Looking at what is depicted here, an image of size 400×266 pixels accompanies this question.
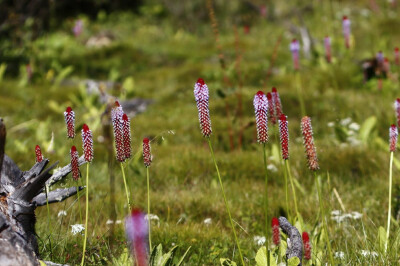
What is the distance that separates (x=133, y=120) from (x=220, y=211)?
12.9ft

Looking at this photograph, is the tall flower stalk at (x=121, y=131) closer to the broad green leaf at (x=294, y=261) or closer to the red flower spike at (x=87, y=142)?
the red flower spike at (x=87, y=142)

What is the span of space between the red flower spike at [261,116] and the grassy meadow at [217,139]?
568mm

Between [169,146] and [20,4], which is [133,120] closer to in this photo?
[169,146]

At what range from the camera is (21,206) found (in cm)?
256

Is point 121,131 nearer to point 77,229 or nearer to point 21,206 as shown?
point 21,206

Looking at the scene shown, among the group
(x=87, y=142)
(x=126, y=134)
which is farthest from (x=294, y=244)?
(x=87, y=142)

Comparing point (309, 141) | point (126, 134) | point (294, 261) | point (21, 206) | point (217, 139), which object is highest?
point (126, 134)

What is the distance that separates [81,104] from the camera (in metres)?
9.07

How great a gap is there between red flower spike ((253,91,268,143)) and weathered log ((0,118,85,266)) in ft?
3.49

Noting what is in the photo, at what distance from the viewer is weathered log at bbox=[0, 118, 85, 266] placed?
219 cm

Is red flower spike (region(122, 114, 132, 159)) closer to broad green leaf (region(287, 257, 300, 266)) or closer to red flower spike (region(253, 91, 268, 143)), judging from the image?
red flower spike (region(253, 91, 268, 143))

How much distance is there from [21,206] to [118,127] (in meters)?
0.69

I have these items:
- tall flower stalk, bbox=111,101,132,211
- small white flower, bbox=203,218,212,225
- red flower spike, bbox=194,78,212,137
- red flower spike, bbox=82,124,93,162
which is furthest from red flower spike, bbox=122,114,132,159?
small white flower, bbox=203,218,212,225

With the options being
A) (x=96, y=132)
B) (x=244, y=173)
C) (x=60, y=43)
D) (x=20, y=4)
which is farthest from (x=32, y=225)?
(x=60, y=43)
